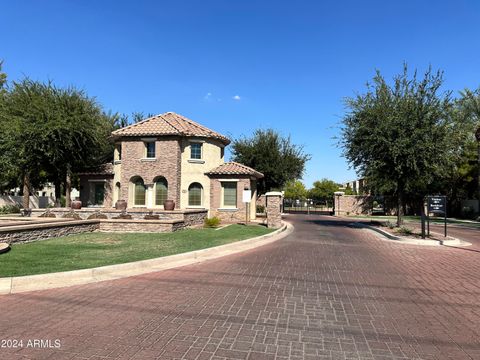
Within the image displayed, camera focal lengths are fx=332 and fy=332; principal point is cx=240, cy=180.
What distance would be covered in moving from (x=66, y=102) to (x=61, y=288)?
20761mm

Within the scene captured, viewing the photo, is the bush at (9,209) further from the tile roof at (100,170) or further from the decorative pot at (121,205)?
the decorative pot at (121,205)

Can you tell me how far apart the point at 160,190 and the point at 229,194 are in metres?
4.95

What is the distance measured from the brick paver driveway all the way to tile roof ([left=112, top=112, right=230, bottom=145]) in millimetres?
16443

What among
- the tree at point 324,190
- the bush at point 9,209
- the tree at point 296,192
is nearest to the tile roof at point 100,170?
the bush at point 9,209

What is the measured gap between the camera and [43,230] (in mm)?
12992

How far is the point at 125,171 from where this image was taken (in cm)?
2373

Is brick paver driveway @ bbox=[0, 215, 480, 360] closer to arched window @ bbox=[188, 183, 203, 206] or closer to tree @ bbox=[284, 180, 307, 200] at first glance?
arched window @ bbox=[188, 183, 203, 206]

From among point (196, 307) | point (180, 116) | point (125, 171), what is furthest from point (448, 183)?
point (196, 307)

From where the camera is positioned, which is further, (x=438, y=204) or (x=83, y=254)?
(x=438, y=204)

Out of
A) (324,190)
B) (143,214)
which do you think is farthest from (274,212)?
(324,190)

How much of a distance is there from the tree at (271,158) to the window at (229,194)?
30.1 feet

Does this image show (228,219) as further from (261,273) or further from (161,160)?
(261,273)

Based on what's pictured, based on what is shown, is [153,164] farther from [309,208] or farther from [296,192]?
[296,192]

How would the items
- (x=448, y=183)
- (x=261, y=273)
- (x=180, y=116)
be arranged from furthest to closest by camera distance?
(x=448, y=183), (x=180, y=116), (x=261, y=273)
